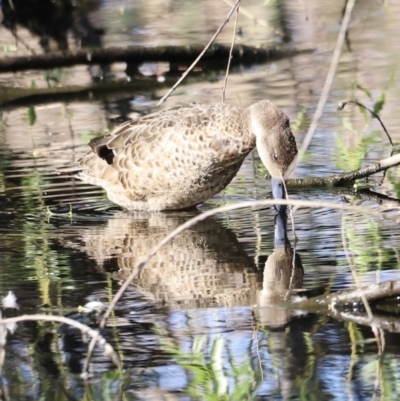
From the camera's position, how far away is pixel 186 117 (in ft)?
26.3

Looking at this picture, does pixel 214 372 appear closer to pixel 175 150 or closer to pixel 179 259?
pixel 179 259

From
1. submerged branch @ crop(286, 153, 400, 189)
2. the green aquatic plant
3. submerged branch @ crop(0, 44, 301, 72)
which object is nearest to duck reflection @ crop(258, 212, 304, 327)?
the green aquatic plant

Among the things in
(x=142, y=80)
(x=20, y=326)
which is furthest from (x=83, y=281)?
(x=142, y=80)

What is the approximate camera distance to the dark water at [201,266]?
480cm

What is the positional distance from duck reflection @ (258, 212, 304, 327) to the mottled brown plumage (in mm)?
703

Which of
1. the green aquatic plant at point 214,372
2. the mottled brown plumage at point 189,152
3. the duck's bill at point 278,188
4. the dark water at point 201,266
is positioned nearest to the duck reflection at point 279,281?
the dark water at point 201,266

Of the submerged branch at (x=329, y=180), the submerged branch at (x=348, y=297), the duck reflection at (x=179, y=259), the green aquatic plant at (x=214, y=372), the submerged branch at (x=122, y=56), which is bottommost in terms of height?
the green aquatic plant at (x=214, y=372)

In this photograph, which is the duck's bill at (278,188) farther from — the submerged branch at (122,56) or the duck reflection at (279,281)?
the submerged branch at (122,56)

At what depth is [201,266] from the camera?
6.54 m

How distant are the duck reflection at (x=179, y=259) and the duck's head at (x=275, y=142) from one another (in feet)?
1.50

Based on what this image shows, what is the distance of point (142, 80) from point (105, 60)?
0.52m

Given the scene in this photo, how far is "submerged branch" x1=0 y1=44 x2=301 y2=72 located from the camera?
13.1m

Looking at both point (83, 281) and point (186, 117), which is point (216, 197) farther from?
point (83, 281)

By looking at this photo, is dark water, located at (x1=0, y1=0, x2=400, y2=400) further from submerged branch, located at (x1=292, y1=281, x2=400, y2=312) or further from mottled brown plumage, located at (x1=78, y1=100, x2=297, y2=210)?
mottled brown plumage, located at (x1=78, y1=100, x2=297, y2=210)
